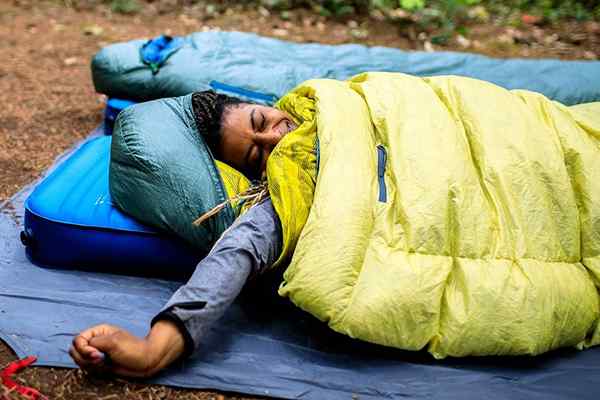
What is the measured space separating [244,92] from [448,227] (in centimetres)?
159

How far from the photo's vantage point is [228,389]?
1.86 meters

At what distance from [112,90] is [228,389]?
2140mm

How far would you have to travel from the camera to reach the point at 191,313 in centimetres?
181

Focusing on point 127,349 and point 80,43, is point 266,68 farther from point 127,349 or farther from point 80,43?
point 80,43

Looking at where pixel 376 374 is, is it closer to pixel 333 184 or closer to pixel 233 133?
pixel 333 184

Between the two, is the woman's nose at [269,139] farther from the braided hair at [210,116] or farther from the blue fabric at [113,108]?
the blue fabric at [113,108]

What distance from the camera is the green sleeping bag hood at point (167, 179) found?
7.09 feet

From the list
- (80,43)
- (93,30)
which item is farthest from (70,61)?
(93,30)

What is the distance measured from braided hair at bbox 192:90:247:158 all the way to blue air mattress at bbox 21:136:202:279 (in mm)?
416

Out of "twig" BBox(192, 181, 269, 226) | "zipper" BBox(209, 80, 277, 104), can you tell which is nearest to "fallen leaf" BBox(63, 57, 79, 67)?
"zipper" BBox(209, 80, 277, 104)

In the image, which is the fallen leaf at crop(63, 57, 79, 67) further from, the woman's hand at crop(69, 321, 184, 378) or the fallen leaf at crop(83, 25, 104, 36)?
the woman's hand at crop(69, 321, 184, 378)

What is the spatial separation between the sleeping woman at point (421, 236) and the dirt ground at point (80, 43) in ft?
4.87

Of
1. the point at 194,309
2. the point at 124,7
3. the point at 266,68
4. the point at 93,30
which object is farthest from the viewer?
the point at 124,7

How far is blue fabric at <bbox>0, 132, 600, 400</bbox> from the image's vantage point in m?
1.87
